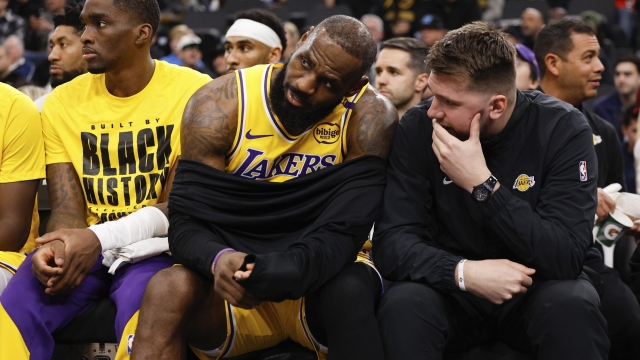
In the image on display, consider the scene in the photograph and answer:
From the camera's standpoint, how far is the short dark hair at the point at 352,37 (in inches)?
117

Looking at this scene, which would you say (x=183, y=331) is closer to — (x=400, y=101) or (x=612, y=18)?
(x=400, y=101)

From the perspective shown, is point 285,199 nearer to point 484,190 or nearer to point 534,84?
point 484,190

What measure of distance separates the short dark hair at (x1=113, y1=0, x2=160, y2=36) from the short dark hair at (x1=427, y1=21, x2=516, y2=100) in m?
1.50

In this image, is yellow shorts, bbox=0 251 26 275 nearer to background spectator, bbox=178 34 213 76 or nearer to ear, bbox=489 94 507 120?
ear, bbox=489 94 507 120

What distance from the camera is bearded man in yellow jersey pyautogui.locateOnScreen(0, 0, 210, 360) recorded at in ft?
10.2

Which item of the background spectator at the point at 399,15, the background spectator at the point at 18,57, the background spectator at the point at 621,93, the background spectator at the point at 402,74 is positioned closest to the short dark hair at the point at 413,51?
the background spectator at the point at 402,74

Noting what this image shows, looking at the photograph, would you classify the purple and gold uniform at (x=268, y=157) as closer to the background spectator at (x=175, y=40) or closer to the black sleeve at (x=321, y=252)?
the black sleeve at (x=321, y=252)

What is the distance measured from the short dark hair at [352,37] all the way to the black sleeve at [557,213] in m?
0.75

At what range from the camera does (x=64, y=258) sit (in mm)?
3045

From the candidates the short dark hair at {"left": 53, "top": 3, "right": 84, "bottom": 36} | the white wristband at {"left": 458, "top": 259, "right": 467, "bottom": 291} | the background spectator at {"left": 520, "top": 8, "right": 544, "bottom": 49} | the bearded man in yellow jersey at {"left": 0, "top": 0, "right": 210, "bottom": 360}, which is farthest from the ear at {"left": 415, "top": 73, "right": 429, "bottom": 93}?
the background spectator at {"left": 520, "top": 8, "right": 544, "bottom": 49}

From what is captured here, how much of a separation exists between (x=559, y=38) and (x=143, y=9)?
2798mm

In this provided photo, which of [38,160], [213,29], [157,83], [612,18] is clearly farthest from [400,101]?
[612,18]

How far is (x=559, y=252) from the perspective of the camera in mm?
2768

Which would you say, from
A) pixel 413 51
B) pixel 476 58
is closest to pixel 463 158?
pixel 476 58
